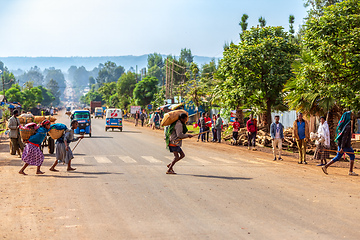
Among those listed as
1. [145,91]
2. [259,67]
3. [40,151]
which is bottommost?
[40,151]

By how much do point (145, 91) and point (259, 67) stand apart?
5742 centimetres

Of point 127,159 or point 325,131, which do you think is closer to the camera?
point 325,131

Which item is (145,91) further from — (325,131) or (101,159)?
(325,131)

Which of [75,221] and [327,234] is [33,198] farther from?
[327,234]

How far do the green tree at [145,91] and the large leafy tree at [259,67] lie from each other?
55231 millimetres

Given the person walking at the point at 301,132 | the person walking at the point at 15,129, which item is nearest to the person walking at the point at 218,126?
the person walking at the point at 301,132

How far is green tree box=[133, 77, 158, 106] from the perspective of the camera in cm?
8356

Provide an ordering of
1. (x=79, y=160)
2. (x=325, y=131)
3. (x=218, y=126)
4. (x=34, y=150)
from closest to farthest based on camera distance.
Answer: (x=34, y=150), (x=325, y=131), (x=79, y=160), (x=218, y=126)

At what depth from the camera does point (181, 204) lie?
9547 millimetres

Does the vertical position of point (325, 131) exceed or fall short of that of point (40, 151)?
it exceeds it

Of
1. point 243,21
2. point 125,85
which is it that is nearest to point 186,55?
point 125,85

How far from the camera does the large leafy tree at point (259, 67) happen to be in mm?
27047

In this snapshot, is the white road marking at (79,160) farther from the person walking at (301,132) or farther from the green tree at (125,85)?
the green tree at (125,85)

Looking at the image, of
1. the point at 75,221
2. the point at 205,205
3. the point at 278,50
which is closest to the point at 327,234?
the point at 205,205
